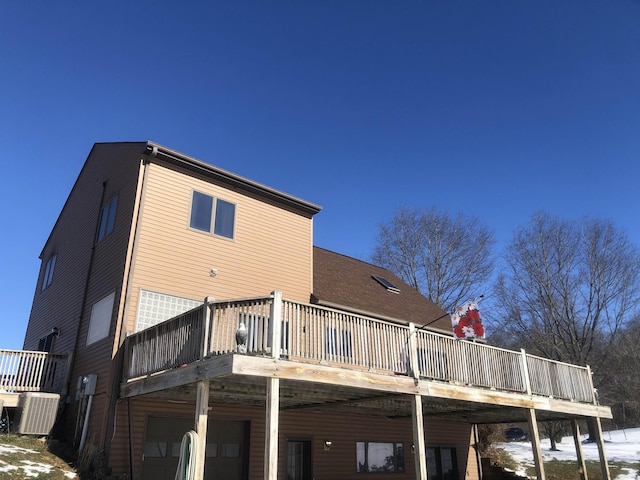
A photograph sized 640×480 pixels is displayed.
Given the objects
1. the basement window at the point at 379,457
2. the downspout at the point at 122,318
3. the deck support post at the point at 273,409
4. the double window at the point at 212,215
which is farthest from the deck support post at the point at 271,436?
the basement window at the point at 379,457

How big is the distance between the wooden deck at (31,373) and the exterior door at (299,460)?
20.7 feet

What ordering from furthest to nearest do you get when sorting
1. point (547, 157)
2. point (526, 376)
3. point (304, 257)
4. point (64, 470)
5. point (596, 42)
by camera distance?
point (547, 157)
point (304, 257)
point (596, 42)
point (526, 376)
point (64, 470)

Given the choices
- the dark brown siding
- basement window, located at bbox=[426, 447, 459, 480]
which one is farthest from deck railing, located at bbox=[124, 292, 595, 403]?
basement window, located at bbox=[426, 447, 459, 480]

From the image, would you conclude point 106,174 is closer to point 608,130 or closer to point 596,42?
point 596,42

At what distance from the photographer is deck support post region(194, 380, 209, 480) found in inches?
302

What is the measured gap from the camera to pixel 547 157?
22.9 m

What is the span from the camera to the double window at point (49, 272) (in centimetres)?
1792

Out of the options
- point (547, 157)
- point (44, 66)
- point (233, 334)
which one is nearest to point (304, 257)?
point (233, 334)

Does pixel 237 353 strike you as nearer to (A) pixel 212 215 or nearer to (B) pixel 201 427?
(B) pixel 201 427

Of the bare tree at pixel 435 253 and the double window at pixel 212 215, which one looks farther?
the bare tree at pixel 435 253

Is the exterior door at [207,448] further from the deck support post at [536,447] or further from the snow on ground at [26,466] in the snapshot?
the deck support post at [536,447]

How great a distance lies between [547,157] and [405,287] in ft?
30.4

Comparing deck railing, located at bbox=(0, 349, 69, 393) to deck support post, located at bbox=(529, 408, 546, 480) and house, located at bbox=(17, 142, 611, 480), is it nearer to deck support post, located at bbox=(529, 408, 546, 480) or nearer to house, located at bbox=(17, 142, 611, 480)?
house, located at bbox=(17, 142, 611, 480)

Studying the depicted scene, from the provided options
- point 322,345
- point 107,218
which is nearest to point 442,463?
point 322,345
